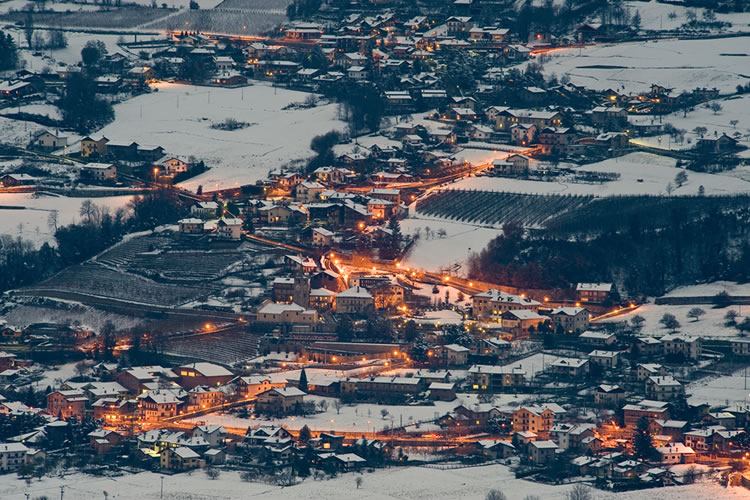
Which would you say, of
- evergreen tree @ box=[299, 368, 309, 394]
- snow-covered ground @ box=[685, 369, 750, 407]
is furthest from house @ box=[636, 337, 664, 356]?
evergreen tree @ box=[299, 368, 309, 394]

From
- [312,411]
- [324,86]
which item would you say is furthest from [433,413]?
[324,86]

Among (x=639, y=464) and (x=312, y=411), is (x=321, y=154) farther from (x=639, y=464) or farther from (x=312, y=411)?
(x=639, y=464)

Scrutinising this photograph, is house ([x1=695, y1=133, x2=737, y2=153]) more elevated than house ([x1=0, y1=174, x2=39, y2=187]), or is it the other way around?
house ([x1=695, y1=133, x2=737, y2=153])

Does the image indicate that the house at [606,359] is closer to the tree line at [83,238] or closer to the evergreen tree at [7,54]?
the tree line at [83,238]

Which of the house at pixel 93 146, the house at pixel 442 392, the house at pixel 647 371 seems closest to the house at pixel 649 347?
the house at pixel 647 371

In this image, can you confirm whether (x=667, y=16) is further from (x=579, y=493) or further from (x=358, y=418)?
(x=579, y=493)

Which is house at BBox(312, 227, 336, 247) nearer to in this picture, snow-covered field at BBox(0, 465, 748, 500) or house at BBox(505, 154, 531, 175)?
house at BBox(505, 154, 531, 175)
